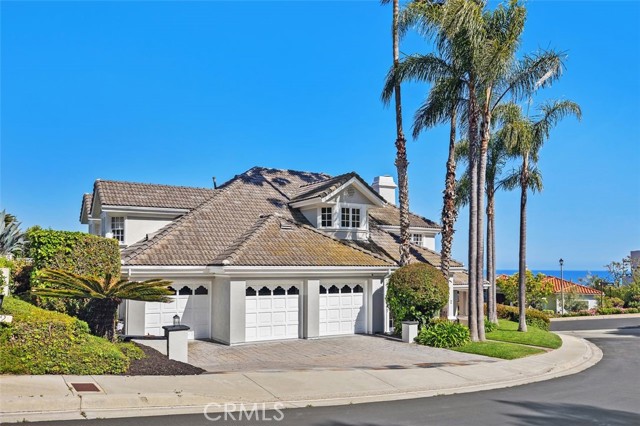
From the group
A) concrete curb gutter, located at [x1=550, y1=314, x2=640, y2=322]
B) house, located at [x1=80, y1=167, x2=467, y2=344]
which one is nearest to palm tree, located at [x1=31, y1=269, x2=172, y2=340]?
house, located at [x1=80, y1=167, x2=467, y2=344]

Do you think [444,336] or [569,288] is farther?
[569,288]

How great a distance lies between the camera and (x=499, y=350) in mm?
18203

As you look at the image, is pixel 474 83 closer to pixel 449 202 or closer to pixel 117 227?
pixel 449 202

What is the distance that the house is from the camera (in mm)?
18953

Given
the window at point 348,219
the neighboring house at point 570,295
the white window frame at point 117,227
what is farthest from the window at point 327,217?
the neighboring house at point 570,295

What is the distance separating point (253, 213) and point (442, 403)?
14.7 meters

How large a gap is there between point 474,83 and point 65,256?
15.4 m

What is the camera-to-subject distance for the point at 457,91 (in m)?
21.1

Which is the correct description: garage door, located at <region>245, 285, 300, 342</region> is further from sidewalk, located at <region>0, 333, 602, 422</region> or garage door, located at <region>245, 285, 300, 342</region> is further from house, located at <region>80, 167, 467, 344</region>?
sidewalk, located at <region>0, 333, 602, 422</region>

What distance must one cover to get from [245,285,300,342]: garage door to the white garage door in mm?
1853

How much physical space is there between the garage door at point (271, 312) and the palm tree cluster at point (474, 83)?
6813 millimetres

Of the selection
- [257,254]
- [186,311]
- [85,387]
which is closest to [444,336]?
[257,254]

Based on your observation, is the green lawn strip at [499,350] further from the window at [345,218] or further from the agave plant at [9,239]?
the agave plant at [9,239]

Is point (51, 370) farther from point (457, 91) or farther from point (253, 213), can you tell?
point (457, 91)
